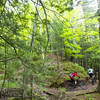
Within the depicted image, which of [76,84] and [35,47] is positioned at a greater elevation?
[35,47]

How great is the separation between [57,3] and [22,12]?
3.33 ft

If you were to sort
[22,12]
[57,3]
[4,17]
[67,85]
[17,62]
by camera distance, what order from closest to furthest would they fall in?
[4,17], [22,12], [57,3], [17,62], [67,85]

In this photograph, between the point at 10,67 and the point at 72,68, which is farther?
the point at 72,68

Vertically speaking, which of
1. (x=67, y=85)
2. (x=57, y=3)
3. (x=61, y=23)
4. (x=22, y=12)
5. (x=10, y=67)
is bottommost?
(x=67, y=85)

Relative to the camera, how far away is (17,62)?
3.49m

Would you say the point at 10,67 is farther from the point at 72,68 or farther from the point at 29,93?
the point at 72,68

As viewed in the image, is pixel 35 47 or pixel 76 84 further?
pixel 76 84

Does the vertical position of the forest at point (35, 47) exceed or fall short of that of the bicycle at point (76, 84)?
it exceeds it

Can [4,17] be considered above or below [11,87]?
above

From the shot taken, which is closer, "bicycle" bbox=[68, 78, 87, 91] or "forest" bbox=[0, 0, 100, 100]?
"forest" bbox=[0, 0, 100, 100]

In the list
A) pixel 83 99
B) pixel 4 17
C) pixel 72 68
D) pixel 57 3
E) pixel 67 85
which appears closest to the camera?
pixel 4 17

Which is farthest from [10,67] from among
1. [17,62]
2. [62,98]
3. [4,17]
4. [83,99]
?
[83,99]

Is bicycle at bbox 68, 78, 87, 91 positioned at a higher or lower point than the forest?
lower

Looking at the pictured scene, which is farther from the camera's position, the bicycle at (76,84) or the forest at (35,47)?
the bicycle at (76,84)
